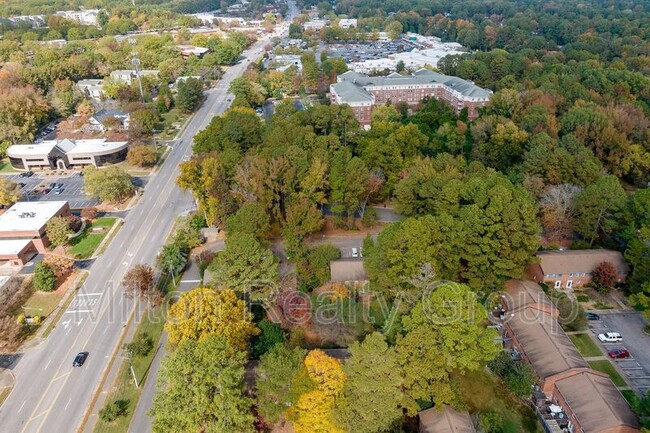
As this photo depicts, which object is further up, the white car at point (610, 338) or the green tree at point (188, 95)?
the white car at point (610, 338)

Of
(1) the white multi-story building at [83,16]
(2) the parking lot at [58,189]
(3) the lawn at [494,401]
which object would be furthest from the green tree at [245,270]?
(1) the white multi-story building at [83,16]

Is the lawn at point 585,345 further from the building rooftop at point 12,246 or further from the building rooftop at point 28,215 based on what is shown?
the building rooftop at point 28,215

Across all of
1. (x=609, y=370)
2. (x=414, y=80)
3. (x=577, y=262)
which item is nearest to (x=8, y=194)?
(x=577, y=262)

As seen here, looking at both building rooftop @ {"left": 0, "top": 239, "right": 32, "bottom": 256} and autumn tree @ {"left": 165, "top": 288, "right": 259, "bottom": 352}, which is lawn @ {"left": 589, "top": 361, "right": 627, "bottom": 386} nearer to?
autumn tree @ {"left": 165, "top": 288, "right": 259, "bottom": 352}

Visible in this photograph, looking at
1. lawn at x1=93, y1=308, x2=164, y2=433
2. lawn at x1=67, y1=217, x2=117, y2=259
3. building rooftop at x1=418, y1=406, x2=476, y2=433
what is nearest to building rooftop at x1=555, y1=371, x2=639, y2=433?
building rooftop at x1=418, y1=406, x2=476, y2=433

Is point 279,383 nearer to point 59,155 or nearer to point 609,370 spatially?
point 609,370

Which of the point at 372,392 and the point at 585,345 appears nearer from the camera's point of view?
the point at 372,392
